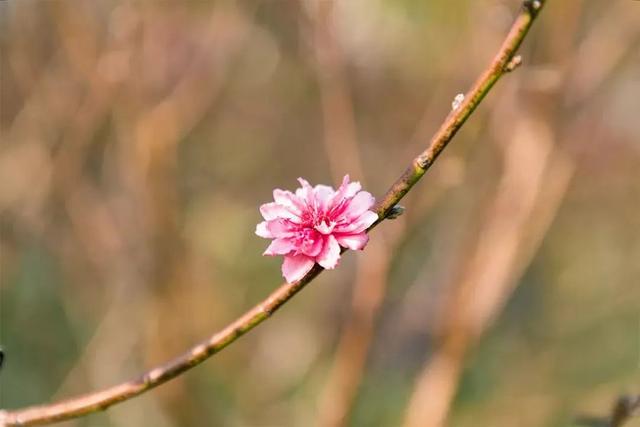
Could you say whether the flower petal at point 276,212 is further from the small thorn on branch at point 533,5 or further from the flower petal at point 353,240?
the small thorn on branch at point 533,5

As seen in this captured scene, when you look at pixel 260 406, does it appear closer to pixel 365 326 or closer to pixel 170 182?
pixel 170 182

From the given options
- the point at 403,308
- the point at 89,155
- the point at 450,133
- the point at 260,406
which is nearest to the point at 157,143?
the point at 89,155

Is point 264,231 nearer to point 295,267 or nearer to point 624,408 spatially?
point 295,267

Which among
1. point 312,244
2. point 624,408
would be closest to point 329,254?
point 312,244

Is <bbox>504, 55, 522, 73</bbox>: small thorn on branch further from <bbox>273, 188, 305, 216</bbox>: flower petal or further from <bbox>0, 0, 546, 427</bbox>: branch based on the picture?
<bbox>273, 188, 305, 216</bbox>: flower petal

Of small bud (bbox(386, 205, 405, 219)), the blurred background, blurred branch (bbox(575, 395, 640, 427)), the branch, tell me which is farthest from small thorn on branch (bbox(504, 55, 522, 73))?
the blurred background

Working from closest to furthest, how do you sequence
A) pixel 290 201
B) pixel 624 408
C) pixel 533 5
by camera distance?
pixel 533 5 < pixel 290 201 < pixel 624 408
